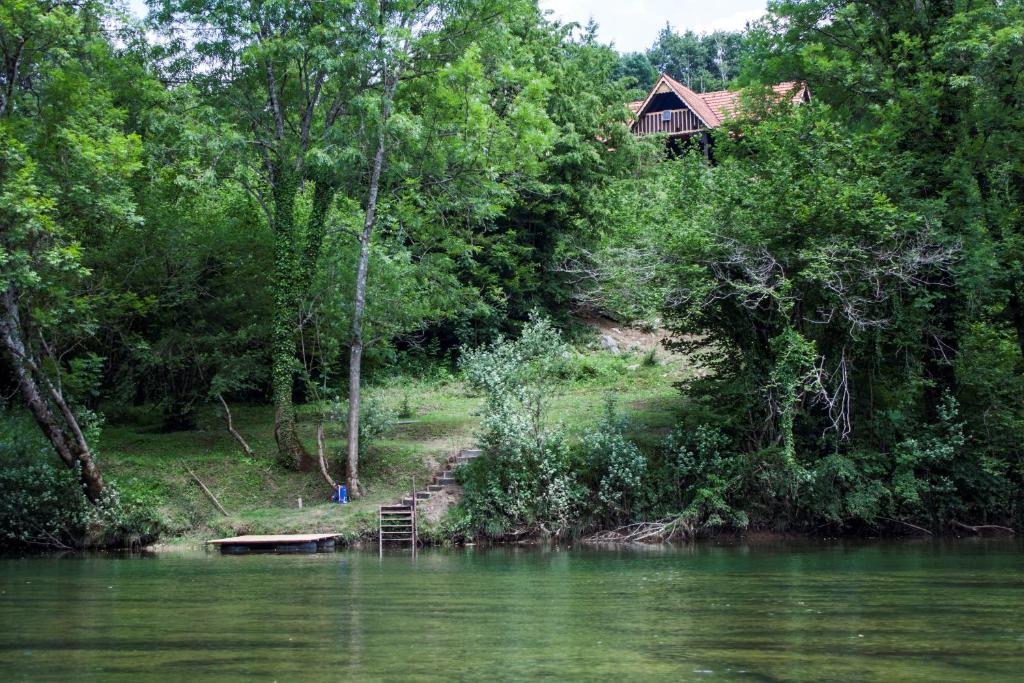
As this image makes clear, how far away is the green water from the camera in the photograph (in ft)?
35.0

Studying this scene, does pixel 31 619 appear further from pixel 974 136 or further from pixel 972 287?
pixel 974 136

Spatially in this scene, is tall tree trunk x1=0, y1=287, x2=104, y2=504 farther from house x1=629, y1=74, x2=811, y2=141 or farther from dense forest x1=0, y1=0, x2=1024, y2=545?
house x1=629, y1=74, x2=811, y2=141

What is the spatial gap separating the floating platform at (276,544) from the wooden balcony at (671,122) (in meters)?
38.1

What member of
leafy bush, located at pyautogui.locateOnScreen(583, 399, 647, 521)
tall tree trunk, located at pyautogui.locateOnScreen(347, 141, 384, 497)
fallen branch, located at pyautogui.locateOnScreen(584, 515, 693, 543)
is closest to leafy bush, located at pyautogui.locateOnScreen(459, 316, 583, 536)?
leafy bush, located at pyautogui.locateOnScreen(583, 399, 647, 521)

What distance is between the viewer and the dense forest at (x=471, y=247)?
26.4m

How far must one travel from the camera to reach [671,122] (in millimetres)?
59719

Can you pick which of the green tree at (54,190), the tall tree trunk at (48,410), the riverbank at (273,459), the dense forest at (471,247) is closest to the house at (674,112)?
the riverbank at (273,459)

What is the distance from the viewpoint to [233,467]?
30062 mm

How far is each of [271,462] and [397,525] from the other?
226 inches

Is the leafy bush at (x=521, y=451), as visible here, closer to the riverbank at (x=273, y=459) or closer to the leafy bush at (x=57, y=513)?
the riverbank at (x=273, y=459)

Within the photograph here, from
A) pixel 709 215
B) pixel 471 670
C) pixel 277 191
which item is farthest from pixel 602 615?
pixel 277 191

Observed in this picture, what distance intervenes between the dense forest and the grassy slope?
66 centimetres

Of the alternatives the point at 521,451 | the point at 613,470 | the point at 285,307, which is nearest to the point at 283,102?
the point at 285,307

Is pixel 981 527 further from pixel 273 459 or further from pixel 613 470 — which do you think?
pixel 273 459
